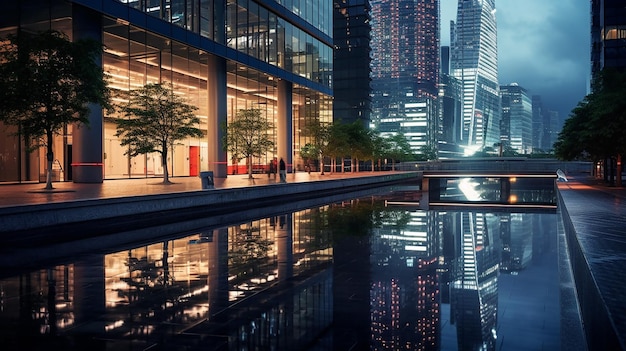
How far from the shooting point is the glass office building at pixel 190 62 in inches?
1109

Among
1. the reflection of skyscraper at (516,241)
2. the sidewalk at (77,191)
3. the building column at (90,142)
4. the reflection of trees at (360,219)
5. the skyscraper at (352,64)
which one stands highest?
the skyscraper at (352,64)

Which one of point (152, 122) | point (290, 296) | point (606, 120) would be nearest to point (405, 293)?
point (290, 296)

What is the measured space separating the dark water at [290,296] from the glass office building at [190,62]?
64.2 feet

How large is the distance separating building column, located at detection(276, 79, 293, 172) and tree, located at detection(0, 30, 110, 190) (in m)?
28.4

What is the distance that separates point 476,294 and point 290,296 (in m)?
2.61

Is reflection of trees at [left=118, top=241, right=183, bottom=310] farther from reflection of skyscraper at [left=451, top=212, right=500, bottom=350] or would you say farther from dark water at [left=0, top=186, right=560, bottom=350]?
reflection of skyscraper at [left=451, top=212, right=500, bottom=350]

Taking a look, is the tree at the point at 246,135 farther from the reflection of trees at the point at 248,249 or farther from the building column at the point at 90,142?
the reflection of trees at the point at 248,249

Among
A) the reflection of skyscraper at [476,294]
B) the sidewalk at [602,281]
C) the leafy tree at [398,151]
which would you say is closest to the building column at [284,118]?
the leafy tree at [398,151]

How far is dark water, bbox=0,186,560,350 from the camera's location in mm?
5262

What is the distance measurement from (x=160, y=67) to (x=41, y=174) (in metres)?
11.3

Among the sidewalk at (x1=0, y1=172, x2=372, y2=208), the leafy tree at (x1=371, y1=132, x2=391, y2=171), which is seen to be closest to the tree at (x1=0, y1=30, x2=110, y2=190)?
the sidewalk at (x1=0, y1=172, x2=372, y2=208)

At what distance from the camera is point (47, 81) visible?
800 inches

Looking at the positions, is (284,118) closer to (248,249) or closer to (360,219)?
(360,219)

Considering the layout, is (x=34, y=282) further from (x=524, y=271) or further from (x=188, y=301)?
(x=524, y=271)
